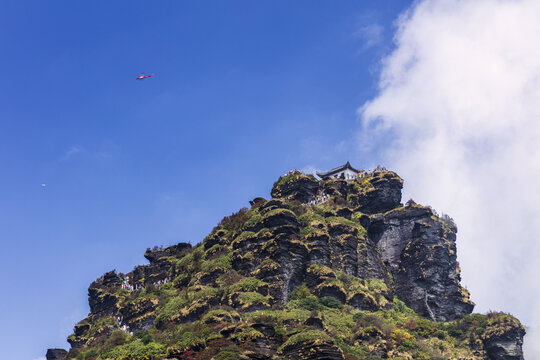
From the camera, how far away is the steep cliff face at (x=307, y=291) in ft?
212

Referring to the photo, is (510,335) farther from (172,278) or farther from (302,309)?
(172,278)

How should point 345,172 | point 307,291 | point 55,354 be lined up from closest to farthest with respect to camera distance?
point 307,291 → point 55,354 → point 345,172

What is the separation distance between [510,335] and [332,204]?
116ft

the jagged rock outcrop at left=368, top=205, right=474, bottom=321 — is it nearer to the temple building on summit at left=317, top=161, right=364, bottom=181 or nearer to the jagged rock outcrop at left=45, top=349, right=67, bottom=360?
the temple building on summit at left=317, top=161, right=364, bottom=181

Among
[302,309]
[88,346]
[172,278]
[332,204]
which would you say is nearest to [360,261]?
[332,204]

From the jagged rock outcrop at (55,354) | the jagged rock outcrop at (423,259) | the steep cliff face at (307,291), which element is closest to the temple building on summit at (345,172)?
the steep cliff face at (307,291)

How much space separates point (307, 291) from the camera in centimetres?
7819

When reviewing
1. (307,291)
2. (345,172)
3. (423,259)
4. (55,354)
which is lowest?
(55,354)

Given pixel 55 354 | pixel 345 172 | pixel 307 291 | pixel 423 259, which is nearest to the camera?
pixel 307 291

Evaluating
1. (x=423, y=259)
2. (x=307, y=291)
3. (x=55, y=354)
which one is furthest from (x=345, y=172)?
(x=55, y=354)

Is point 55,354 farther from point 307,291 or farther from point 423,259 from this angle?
point 423,259

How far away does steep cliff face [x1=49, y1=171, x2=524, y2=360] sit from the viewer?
212 ft

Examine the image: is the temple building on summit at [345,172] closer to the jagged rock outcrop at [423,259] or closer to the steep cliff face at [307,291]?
the steep cliff face at [307,291]

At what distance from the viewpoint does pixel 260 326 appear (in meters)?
62.0
